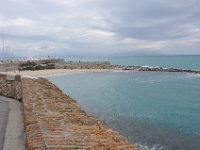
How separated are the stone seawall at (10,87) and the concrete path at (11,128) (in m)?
2.54

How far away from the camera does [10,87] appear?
18.5m

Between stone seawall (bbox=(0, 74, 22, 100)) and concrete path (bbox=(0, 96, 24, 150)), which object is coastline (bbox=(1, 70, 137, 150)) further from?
stone seawall (bbox=(0, 74, 22, 100))

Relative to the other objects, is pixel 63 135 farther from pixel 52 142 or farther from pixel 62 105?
pixel 62 105

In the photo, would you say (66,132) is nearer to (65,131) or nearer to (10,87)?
(65,131)

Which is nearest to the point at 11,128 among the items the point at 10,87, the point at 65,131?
the point at 65,131

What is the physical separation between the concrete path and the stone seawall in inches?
99.8

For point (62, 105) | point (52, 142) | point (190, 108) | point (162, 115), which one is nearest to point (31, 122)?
point (52, 142)

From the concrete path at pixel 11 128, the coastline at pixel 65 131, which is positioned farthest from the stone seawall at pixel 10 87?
the coastline at pixel 65 131

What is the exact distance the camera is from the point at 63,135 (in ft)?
20.4

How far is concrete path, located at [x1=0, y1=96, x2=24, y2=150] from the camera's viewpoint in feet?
27.2

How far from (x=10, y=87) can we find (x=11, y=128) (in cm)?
898

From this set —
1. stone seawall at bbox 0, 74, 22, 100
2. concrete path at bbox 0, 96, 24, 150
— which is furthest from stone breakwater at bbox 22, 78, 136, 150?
stone seawall at bbox 0, 74, 22, 100

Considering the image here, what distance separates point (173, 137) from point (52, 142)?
46.1ft

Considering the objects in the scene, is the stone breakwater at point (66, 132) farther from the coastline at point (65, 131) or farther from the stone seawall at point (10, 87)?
the stone seawall at point (10, 87)
